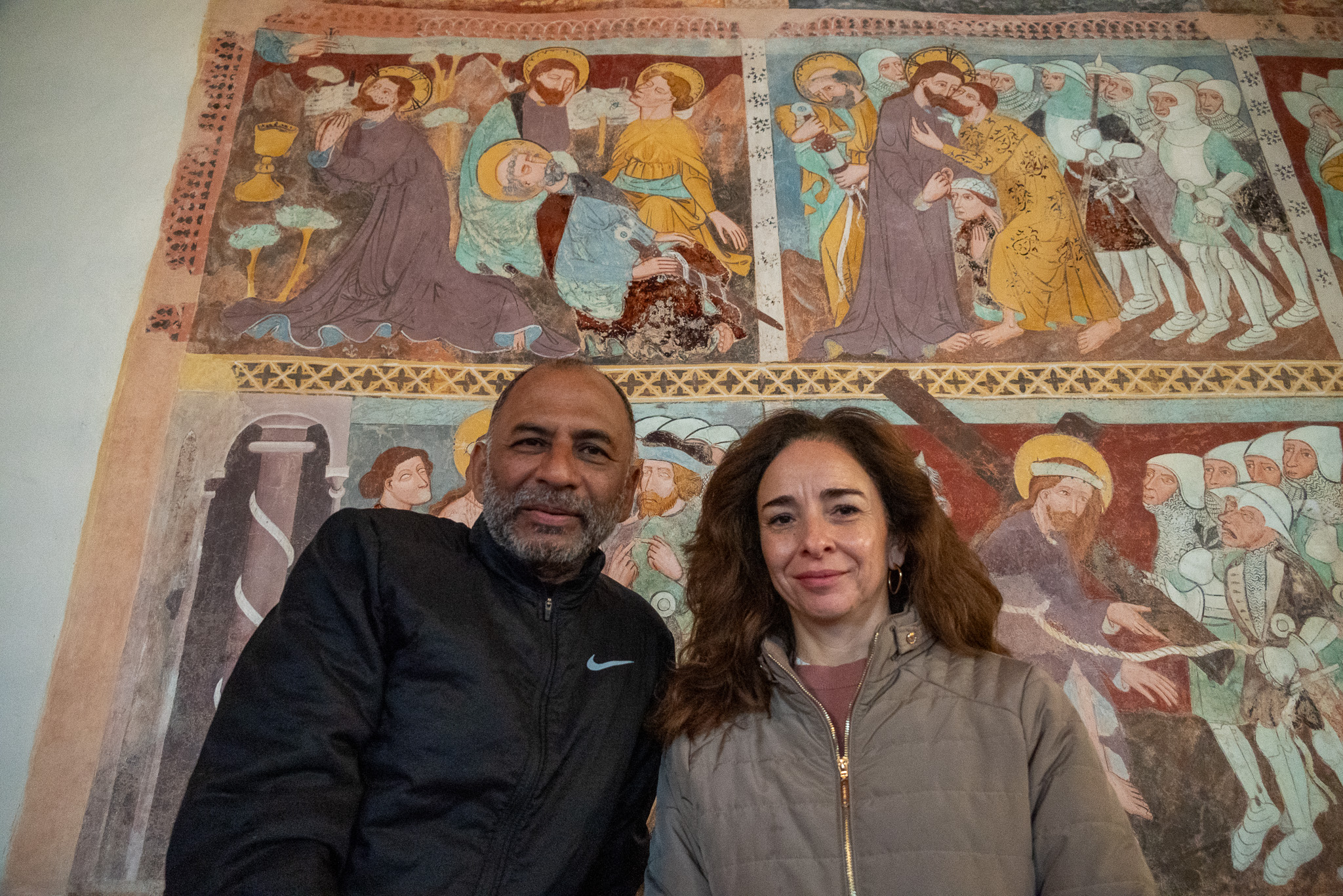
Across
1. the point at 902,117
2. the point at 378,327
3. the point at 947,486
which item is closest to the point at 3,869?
the point at 378,327

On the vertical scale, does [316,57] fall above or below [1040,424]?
above

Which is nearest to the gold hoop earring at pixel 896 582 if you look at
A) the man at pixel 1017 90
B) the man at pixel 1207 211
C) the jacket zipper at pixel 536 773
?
the jacket zipper at pixel 536 773

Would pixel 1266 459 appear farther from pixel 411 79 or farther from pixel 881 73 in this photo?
pixel 411 79

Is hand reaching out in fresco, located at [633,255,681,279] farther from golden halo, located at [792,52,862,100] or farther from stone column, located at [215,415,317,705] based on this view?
stone column, located at [215,415,317,705]

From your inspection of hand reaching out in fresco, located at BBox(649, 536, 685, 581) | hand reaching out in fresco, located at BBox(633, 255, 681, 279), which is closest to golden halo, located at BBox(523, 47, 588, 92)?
hand reaching out in fresco, located at BBox(633, 255, 681, 279)

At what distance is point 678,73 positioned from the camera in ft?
18.9

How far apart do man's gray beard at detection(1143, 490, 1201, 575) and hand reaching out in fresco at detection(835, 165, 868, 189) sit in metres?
2.45

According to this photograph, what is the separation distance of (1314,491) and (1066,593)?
145cm

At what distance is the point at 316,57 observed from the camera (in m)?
5.74

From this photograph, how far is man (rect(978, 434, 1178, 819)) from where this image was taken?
4156mm

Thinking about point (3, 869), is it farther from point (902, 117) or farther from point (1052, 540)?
point (902, 117)

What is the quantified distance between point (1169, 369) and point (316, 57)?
5481mm

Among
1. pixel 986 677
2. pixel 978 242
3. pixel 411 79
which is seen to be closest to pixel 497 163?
pixel 411 79

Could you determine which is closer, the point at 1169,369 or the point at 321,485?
the point at 321,485
